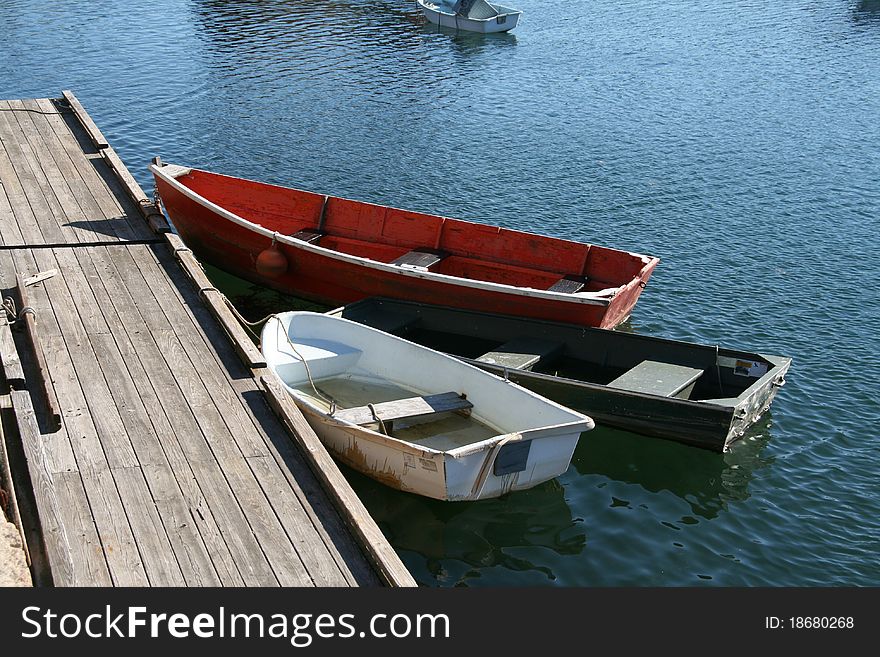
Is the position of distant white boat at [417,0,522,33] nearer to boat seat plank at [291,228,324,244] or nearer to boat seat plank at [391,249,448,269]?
boat seat plank at [291,228,324,244]

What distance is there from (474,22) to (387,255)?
2333 cm

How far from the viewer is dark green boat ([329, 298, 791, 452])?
38.5 ft

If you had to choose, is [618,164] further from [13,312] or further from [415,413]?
[13,312]

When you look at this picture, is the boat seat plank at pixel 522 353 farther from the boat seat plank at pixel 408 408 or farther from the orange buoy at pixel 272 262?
the orange buoy at pixel 272 262

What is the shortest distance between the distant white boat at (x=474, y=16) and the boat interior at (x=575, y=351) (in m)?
24.8

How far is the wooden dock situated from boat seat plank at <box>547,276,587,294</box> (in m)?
5.25

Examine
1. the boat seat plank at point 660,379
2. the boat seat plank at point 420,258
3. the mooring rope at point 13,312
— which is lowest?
the boat seat plank at point 660,379

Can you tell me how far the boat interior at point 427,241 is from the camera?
14844 mm

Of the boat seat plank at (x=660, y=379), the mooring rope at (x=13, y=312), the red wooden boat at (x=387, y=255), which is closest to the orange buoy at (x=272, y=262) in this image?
the red wooden boat at (x=387, y=255)

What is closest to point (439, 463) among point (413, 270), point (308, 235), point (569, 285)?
point (413, 270)

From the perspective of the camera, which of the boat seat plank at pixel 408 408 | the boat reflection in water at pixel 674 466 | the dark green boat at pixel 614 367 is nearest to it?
the boat seat plank at pixel 408 408

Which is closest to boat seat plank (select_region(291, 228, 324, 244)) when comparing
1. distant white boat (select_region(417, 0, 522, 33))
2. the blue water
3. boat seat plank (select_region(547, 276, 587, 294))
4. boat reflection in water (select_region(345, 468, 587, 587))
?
the blue water

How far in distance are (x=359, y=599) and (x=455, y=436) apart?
14.1ft

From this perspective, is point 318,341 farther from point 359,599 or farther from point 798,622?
point 798,622
